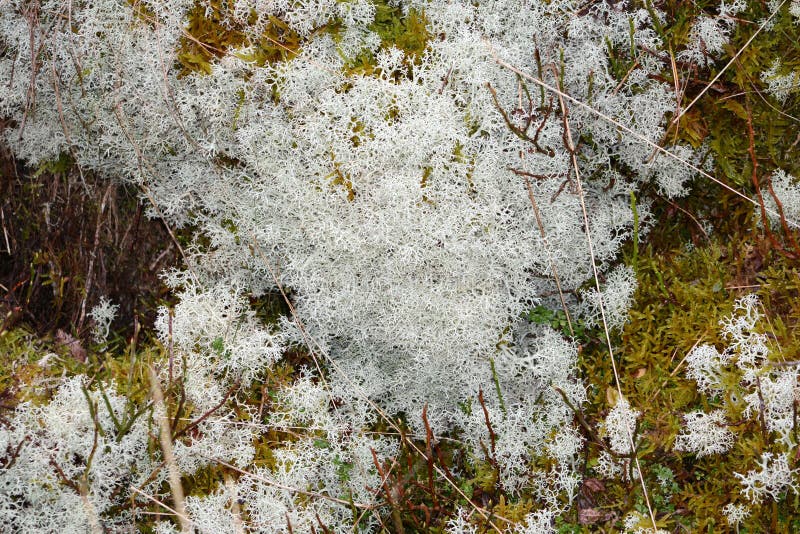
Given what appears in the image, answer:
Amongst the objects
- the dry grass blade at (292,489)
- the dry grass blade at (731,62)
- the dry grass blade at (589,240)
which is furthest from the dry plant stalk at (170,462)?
the dry grass blade at (731,62)

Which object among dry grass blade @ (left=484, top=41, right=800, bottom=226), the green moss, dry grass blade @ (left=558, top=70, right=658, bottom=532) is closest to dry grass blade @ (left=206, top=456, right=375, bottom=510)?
dry grass blade @ (left=558, top=70, right=658, bottom=532)

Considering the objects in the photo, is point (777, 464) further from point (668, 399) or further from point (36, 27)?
point (36, 27)

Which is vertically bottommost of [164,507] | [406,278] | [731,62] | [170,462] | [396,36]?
[164,507]

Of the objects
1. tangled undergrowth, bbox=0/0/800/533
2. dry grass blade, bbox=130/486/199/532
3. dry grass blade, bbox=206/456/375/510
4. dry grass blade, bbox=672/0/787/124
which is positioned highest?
dry grass blade, bbox=672/0/787/124

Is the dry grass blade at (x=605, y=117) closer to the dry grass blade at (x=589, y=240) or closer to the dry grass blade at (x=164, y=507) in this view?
the dry grass blade at (x=589, y=240)

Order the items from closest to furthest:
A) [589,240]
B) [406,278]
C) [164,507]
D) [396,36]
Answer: [164,507], [589,240], [406,278], [396,36]

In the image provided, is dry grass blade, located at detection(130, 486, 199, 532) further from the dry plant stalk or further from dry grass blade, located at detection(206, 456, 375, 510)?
dry grass blade, located at detection(206, 456, 375, 510)

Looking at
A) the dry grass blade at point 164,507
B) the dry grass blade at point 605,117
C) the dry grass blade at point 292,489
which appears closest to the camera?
the dry grass blade at point 164,507

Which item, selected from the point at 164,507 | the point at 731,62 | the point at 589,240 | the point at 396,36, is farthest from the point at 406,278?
the point at 731,62

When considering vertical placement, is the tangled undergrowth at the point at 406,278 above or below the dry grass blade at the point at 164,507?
above

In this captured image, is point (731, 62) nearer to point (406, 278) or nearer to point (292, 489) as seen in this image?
point (406, 278)
